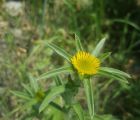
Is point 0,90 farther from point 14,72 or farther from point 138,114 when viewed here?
point 138,114

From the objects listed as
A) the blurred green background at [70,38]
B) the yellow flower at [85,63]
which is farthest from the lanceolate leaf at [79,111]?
the blurred green background at [70,38]

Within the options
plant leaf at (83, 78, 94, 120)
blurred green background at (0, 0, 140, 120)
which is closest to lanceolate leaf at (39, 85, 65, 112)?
plant leaf at (83, 78, 94, 120)

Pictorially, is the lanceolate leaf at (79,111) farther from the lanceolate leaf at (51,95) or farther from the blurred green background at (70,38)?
the blurred green background at (70,38)

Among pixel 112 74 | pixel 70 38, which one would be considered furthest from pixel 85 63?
pixel 70 38

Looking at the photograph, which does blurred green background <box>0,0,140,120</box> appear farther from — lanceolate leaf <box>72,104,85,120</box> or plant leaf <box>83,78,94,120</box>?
plant leaf <box>83,78,94,120</box>

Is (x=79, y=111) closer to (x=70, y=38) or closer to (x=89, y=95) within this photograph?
(x=89, y=95)
